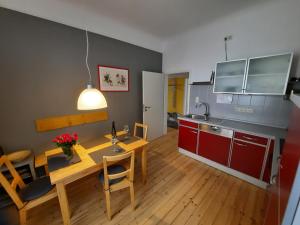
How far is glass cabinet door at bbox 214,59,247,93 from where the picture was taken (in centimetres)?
218

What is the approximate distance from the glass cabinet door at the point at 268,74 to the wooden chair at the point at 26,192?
307 centimetres

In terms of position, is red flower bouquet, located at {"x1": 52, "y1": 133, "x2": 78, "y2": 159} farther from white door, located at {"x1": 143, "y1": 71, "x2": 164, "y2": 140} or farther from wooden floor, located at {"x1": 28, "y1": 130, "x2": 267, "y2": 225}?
white door, located at {"x1": 143, "y1": 71, "x2": 164, "y2": 140}

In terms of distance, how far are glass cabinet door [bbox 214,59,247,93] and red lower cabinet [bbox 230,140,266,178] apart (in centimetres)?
91

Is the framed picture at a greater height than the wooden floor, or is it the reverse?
the framed picture

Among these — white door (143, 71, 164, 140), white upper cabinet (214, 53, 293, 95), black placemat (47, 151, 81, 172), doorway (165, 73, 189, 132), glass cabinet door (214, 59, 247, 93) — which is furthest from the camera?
doorway (165, 73, 189, 132)

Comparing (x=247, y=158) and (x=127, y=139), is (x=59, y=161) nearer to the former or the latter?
(x=127, y=139)

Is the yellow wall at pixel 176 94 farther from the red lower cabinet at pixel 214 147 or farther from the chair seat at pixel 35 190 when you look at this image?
the chair seat at pixel 35 190

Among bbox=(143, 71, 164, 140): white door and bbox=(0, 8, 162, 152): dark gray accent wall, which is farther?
bbox=(143, 71, 164, 140): white door

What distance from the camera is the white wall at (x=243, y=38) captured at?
1.90 meters

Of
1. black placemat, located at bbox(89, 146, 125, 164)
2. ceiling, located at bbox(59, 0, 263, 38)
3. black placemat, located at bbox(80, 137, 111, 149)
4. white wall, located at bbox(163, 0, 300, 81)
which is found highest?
ceiling, located at bbox(59, 0, 263, 38)

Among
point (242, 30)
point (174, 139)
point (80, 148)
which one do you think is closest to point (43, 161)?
point (80, 148)

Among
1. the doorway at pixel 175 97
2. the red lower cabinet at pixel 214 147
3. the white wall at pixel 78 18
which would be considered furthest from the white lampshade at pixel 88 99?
the doorway at pixel 175 97

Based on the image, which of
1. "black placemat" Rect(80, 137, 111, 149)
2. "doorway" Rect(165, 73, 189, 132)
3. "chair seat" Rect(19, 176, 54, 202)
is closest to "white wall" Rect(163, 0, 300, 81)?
"doorway" Rect(165, 73, 189, 132)

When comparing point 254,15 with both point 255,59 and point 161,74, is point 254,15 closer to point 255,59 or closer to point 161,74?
point 255,59
